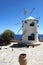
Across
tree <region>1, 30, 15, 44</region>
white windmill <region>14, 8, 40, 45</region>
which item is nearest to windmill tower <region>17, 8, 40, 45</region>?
white windmill <region>14, 8, 40, 45</region>

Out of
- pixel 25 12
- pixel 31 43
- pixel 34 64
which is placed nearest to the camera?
pixel 34 64

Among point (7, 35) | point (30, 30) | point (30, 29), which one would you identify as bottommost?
point (7, 35)

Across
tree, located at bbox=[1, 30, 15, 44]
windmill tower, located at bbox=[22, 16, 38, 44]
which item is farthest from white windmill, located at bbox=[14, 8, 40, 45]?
tree, located at bbox=[1, 30, 15, 44]

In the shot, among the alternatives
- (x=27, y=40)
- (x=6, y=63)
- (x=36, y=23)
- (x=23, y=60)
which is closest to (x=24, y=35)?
(x=27, y=40)

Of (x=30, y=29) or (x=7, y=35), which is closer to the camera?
(x=30, y=29)

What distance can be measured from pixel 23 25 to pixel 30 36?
3829 mm

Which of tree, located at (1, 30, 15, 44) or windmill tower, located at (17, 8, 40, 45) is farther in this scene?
tree, located at (1, 30, 15, 44)

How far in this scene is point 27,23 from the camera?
40.8m

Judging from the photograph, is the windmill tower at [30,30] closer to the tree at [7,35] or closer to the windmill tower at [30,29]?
the windmill tower at [30,29]

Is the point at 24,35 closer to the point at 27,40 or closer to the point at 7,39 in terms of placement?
the point at 27,40

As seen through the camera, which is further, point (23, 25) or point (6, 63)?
point (23, 25)

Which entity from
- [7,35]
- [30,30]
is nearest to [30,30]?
[30,30]

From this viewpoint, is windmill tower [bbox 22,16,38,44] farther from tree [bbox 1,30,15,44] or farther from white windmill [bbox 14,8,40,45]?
tree [bbox 1,30,15,44]

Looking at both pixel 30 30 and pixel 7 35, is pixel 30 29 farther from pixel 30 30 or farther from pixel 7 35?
pixel 7 35
